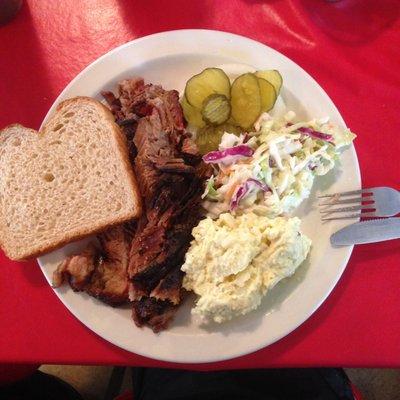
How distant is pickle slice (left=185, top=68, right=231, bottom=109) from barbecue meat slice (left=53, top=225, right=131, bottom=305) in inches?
22.0

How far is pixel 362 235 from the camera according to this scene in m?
1.60

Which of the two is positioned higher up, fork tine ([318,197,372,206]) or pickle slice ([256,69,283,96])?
pickle slice ([256,69,283,96])

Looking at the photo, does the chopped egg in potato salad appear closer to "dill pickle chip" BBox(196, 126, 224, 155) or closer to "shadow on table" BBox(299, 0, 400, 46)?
"dill pickle chip" BBox(196, 126, 224, 155)

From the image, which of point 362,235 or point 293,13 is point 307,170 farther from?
point 293,13

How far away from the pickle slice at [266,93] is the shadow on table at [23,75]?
89 centimetres

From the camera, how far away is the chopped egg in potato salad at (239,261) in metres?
1.48

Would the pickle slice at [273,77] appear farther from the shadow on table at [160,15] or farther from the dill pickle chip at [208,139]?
the shadow on table at [160,15]

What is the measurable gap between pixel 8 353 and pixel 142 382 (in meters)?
0.64

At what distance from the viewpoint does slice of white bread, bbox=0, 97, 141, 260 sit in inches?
66.7

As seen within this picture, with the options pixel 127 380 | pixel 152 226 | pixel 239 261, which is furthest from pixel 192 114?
pixel 127 380

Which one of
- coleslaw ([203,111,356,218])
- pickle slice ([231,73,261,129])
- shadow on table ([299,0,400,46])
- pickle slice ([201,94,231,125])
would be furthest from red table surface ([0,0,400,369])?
pickle slice ([201,94,231,125])

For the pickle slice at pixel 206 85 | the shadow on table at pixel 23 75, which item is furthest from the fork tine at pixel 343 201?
the shadow on table at pixel 23 75

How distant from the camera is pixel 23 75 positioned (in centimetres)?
194

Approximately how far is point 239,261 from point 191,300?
317 mm
